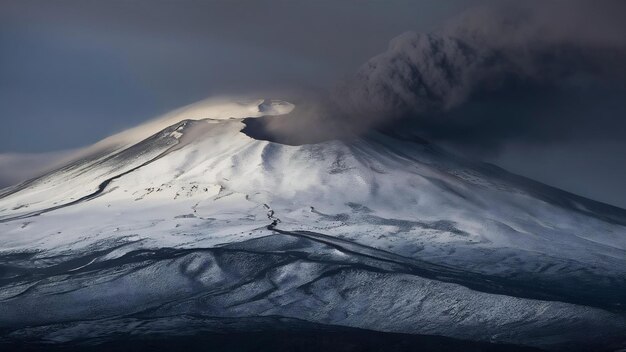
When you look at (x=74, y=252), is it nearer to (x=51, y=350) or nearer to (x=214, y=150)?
(x=51, y=350)

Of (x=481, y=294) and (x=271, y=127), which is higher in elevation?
(x=271, y=127)

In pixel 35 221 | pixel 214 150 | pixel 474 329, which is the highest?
pixel 214 150

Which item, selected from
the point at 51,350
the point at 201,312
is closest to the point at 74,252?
the point at 201,312

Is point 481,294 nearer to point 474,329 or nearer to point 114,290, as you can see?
point 474,329

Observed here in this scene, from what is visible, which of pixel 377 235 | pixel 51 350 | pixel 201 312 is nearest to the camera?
pixel 51 350

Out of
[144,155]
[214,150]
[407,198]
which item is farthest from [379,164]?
[144,155]

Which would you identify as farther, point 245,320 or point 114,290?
point 114,290

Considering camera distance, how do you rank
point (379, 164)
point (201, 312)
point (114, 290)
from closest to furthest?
1. point (201, 312)
2. point (114, 290)
3. point (379, 164)
